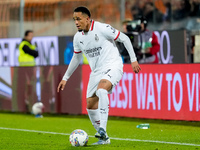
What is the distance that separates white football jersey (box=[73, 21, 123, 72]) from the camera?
26.7 feet

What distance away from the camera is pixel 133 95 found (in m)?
12.4

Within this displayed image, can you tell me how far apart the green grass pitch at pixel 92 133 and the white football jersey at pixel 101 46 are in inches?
44.8

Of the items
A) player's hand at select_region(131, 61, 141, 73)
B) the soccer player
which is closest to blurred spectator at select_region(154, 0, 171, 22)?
the soccer player

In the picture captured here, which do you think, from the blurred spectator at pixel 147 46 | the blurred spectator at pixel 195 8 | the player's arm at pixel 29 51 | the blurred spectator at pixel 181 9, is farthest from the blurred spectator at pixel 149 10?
the player's arm at pixel 29 51

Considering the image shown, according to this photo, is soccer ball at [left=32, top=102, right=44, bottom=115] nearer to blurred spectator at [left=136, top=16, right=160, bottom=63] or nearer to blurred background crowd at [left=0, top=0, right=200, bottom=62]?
blurred spectator at [left=136, top=16, right=160, bottom=63]

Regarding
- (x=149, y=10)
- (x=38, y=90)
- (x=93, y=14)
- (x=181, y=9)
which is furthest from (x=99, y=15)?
(x=38, y=90)

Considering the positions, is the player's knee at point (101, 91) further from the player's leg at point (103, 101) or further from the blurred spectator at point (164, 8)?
the blurred spectator at point (164, 8)

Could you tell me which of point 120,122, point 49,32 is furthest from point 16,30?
point 120,122

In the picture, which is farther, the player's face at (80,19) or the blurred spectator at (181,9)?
the blurred spectator at (181,9)

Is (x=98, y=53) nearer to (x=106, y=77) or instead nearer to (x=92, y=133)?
(x=106, y=77)

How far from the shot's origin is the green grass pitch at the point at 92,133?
27.1 feet

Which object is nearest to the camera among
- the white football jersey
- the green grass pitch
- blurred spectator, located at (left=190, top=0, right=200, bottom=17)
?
the white football jersey

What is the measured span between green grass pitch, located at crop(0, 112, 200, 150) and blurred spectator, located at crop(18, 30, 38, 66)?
1.93 m

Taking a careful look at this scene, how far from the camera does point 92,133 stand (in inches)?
406
